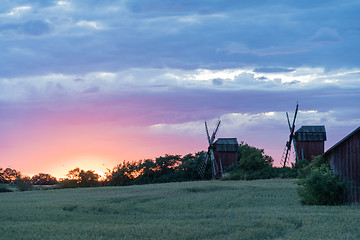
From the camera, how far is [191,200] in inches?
1457

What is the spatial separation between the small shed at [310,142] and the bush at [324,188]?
153 feet

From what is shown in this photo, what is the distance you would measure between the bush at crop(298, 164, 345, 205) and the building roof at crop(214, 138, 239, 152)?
48101 millimetres

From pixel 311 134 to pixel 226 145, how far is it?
1559cm

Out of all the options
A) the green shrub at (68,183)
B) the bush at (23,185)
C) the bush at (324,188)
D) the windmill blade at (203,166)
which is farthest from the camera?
the windmill blade at (203,166)

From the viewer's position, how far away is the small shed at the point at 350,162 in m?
30.6

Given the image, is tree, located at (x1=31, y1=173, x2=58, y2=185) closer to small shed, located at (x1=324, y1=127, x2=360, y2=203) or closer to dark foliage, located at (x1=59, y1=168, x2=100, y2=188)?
dark foliage, located at (x1=59, y1=168, x2=100, y2=188)

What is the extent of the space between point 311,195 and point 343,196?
2.31 m

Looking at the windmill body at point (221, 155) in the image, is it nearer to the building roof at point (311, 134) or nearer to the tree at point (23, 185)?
the building roof at point (311, 134)

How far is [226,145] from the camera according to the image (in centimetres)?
8144

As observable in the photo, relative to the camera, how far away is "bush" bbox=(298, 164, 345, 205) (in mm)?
31734

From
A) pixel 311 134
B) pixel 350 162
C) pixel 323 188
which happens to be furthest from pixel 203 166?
pixel 350 162

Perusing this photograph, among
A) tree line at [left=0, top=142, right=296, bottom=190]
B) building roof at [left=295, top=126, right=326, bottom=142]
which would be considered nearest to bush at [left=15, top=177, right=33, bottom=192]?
tree line at [left=0, top=142, right=296, bottom=190]

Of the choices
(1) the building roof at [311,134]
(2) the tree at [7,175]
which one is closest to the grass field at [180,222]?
(1) the building roof at [311,134]

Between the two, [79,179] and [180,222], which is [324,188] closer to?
[180,222]
